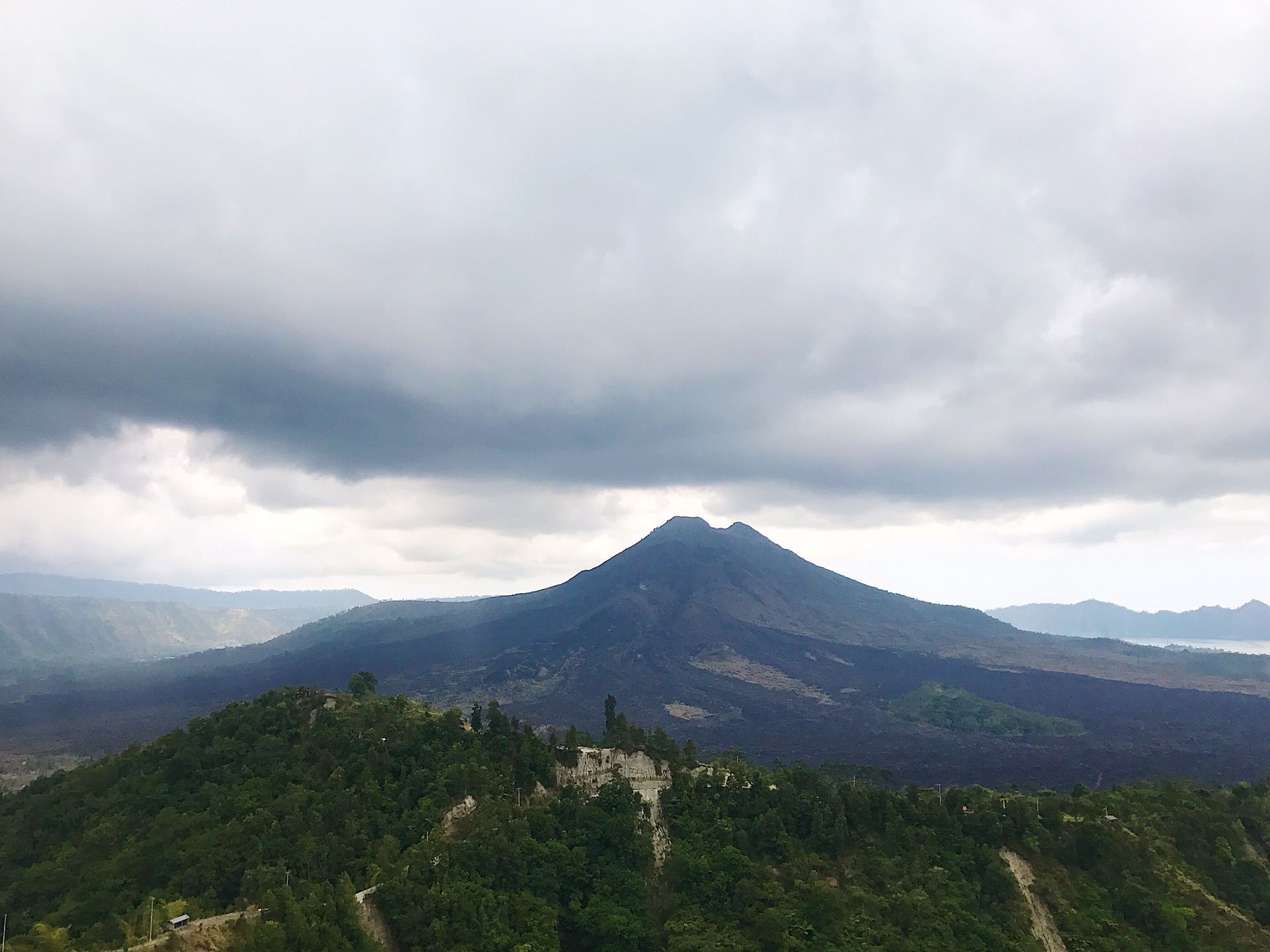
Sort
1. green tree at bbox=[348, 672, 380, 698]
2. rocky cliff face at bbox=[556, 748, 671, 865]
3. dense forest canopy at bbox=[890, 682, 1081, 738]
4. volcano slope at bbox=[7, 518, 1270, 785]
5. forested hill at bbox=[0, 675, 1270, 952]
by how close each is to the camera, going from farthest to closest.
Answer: dense forest canopy at bbox=[890, 682, 1081, 738]
volcano slope at bbox=[7, 518, 1270, 785]
green tree at bbox=[348, 672, 380, 698]
rocky cliff face at bbox=[556, 748, 671, 865]
forested hill at bbox=[0, 675, 1270, 952]

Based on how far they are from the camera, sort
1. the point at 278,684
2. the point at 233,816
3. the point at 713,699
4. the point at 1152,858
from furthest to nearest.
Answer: the point at 278,684 < the point at 713,699 < the point at 1152,858 < the point at 233,816

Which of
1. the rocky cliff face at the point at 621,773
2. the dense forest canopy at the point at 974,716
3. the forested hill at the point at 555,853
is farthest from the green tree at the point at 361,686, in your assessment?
the dense forest canopy at the point at 974,716

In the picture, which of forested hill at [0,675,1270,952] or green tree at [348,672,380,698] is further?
green tree at [348,672,380,698]

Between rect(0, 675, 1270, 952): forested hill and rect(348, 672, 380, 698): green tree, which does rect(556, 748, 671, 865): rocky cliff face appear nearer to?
rect(0, 675, 1270, 952): forested hill

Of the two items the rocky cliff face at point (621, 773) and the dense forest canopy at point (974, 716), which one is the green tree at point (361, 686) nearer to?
the rocky cliff face at point (621, 773)

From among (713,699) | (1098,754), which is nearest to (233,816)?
(1098,754)

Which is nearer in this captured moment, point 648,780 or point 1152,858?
point 1152,858

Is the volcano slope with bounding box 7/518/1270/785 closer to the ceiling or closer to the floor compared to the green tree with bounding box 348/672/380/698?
closer to the floor

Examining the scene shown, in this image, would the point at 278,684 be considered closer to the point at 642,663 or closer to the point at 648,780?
the point at 642,663

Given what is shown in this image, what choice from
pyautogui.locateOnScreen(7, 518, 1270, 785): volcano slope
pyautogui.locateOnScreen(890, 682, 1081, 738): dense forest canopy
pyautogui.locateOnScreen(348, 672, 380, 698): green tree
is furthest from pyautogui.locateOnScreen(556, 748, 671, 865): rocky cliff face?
pyautogui.locateOnScreen(890, 682, 1081, 738): dense forest canopy

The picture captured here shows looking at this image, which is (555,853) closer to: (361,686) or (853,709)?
(361,686)
